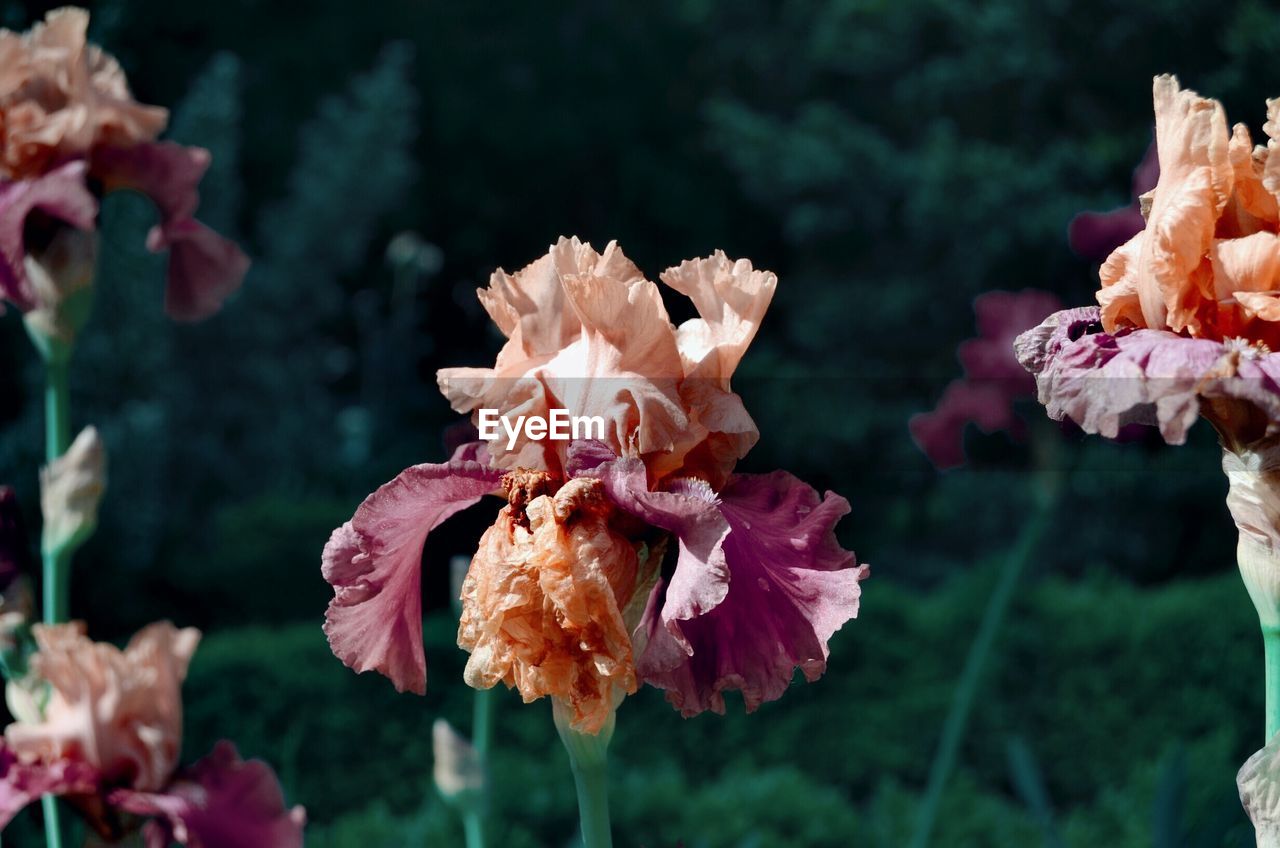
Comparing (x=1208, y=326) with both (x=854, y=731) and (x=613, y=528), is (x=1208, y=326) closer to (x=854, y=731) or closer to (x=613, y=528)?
(x=613, y=528)

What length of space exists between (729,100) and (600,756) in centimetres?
549

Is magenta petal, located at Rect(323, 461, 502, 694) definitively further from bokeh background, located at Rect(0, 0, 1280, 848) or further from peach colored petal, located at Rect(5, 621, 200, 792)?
bokeh background, located at Rect(0, 0, 1280, 848)

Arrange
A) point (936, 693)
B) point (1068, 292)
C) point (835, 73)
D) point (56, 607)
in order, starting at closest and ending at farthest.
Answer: point (56, 607) < point (936, 693) < point (1068, 292) < point (835, 73)

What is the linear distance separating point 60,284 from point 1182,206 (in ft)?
4.47

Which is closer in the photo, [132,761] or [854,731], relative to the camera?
[132,761]

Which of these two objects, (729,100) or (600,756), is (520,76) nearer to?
(729,100)

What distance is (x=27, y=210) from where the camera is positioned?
5.19 ft

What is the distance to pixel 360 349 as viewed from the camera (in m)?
6.44

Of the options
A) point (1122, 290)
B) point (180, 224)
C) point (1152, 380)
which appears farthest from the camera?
point (180, 224)

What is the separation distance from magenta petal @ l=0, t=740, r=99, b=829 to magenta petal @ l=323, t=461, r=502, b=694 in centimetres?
39

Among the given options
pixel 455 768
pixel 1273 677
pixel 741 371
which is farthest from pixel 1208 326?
pixel 741 371

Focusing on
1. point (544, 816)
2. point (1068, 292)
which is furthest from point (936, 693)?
point (1068, 292)

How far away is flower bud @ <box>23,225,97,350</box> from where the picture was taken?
1.65 m

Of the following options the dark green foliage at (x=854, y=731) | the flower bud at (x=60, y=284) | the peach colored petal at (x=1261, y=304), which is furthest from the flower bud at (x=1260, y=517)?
the dark green foliage at (x=854, y=731)
